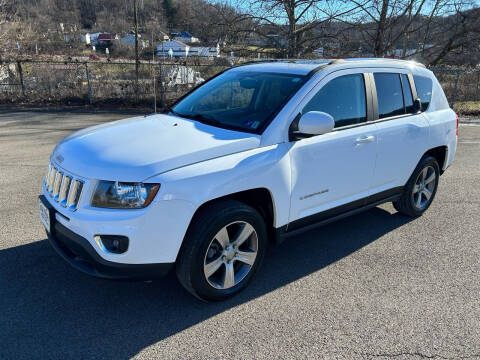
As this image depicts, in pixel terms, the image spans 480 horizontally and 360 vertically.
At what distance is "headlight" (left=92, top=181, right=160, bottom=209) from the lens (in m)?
2.62

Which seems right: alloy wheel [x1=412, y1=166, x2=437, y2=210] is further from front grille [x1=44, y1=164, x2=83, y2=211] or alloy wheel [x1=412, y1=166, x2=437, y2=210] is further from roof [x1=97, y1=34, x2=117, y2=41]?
roof [x1=97, y1=34, x2=117, y2=41]

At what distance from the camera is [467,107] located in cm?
1560

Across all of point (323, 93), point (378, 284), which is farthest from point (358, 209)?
point (323, 93)

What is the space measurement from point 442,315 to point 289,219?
1384 millimetres

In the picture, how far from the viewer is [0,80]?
14633 millimetres

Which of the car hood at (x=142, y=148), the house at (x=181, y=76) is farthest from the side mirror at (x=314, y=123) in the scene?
the house at (x=181, y=76)

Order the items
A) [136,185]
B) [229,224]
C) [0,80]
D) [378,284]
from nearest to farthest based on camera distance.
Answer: [136,185], [229,224], [378,284], [0,80]

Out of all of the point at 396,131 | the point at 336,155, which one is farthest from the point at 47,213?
the point at 396,131

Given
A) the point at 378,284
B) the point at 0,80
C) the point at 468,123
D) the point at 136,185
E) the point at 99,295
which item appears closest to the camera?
the point at 136,185

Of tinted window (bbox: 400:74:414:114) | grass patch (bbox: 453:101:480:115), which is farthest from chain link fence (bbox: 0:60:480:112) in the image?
tinted window (bbox: 400:74:414:114)

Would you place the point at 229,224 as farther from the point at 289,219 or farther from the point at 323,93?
the point at 323,93

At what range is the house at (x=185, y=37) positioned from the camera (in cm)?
1485

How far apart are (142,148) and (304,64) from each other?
1889 mm

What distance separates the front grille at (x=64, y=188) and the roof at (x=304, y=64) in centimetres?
217
